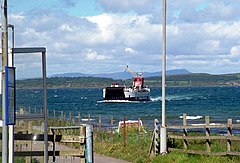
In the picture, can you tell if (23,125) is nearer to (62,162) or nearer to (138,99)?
(62,162)

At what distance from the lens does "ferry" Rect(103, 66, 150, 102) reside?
399 ft

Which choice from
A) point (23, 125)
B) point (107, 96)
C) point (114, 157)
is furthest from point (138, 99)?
point (23, 125)

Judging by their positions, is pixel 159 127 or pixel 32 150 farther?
pixel 159 127

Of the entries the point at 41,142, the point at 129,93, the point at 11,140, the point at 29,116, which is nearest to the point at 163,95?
the point at 41,142

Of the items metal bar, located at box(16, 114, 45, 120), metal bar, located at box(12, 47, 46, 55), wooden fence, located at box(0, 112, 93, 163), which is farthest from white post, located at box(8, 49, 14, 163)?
wooden fence, located at box(0, 112, 93, 163)

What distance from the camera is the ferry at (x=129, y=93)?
399ft

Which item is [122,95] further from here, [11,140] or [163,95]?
[11,140]

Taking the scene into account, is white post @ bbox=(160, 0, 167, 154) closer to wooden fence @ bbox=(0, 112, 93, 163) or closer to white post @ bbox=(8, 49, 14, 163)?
wooden fence @ bbox=(0, 112, 93, 163)

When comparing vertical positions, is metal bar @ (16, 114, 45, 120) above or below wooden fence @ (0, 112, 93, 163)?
above

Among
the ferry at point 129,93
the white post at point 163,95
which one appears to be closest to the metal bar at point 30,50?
the white post at point 163,95

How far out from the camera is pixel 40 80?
33.7ft

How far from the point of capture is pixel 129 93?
12181cm

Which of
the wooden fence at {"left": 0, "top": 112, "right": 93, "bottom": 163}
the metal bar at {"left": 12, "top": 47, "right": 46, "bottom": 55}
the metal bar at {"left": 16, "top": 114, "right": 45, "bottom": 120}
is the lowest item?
the wooden fence at {"left": 0, "top": 112, "right": 93, "bottom": 163}

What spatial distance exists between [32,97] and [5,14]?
8.45 ft
